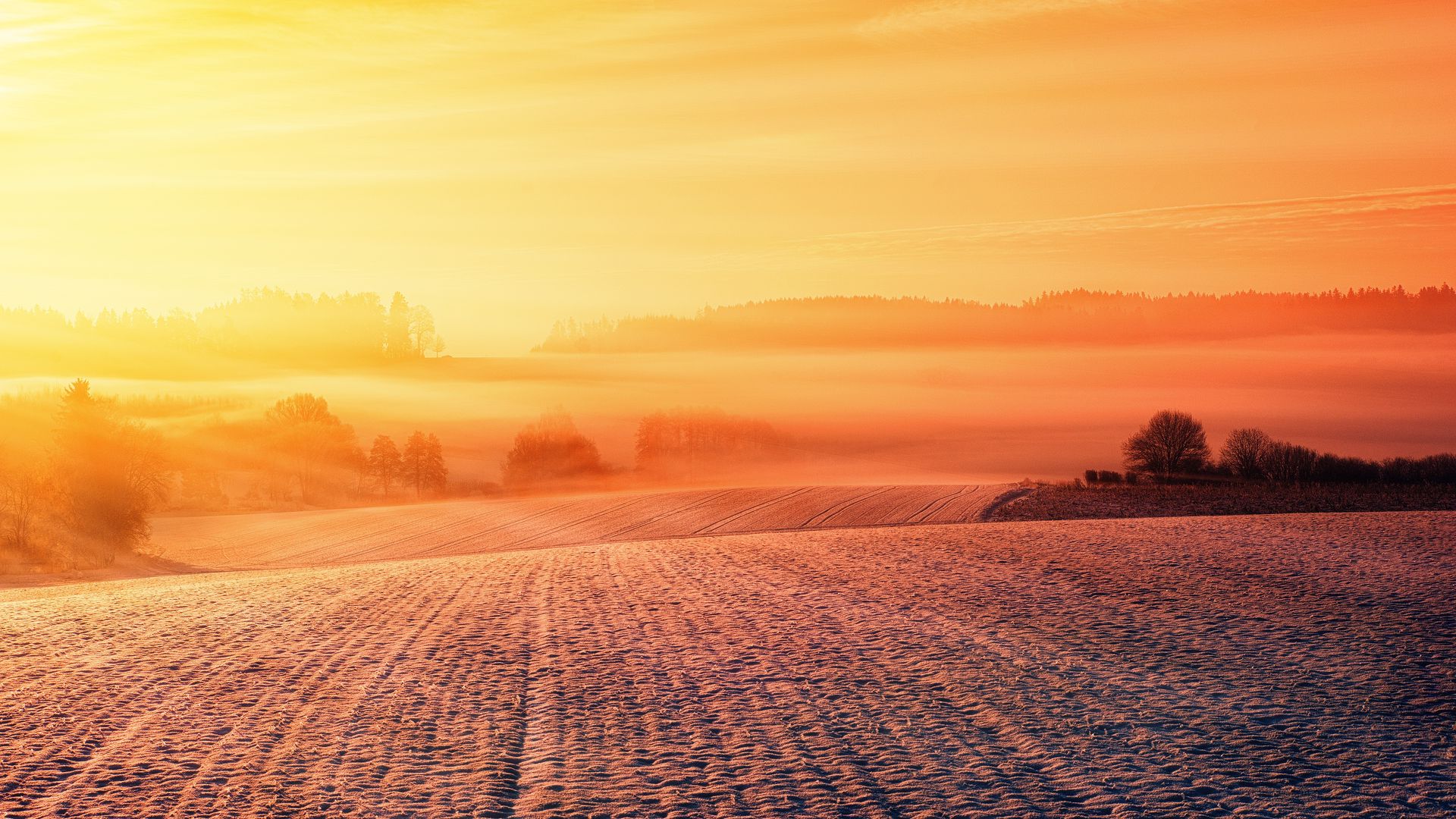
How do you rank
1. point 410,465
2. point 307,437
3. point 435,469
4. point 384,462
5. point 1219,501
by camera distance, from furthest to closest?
1. point 435,469
2. point 410,465
3. point 384,462
4. point 307,437
5. point 1219,501

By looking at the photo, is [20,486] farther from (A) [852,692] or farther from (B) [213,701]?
(A) [852,692]

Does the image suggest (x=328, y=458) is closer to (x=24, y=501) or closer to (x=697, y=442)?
(x=697, y=442)

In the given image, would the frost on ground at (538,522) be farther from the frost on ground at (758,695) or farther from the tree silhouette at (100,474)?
the frost on ground at (758,695)

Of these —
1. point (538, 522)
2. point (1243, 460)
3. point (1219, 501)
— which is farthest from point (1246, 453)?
point (538, 522)

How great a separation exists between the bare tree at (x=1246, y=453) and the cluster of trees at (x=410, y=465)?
2490 inches

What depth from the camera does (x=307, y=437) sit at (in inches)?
3322

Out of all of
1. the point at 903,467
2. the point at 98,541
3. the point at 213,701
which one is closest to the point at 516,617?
the point at 213,701

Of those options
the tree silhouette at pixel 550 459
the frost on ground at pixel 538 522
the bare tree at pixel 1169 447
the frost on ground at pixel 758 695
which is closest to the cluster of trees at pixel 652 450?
the tree silhouette at pixel 550 459

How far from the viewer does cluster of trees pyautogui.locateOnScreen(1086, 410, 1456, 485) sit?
70.9m

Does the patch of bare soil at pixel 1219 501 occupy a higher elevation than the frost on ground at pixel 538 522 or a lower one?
higher

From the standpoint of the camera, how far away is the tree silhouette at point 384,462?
294ft

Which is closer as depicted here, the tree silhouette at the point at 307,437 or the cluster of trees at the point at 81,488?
the cluster of trees at the point at 81,488

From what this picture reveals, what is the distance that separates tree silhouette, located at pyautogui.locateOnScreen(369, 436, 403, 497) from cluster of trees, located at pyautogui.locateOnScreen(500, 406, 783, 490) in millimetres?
9305

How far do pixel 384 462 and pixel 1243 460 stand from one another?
6928 cm
